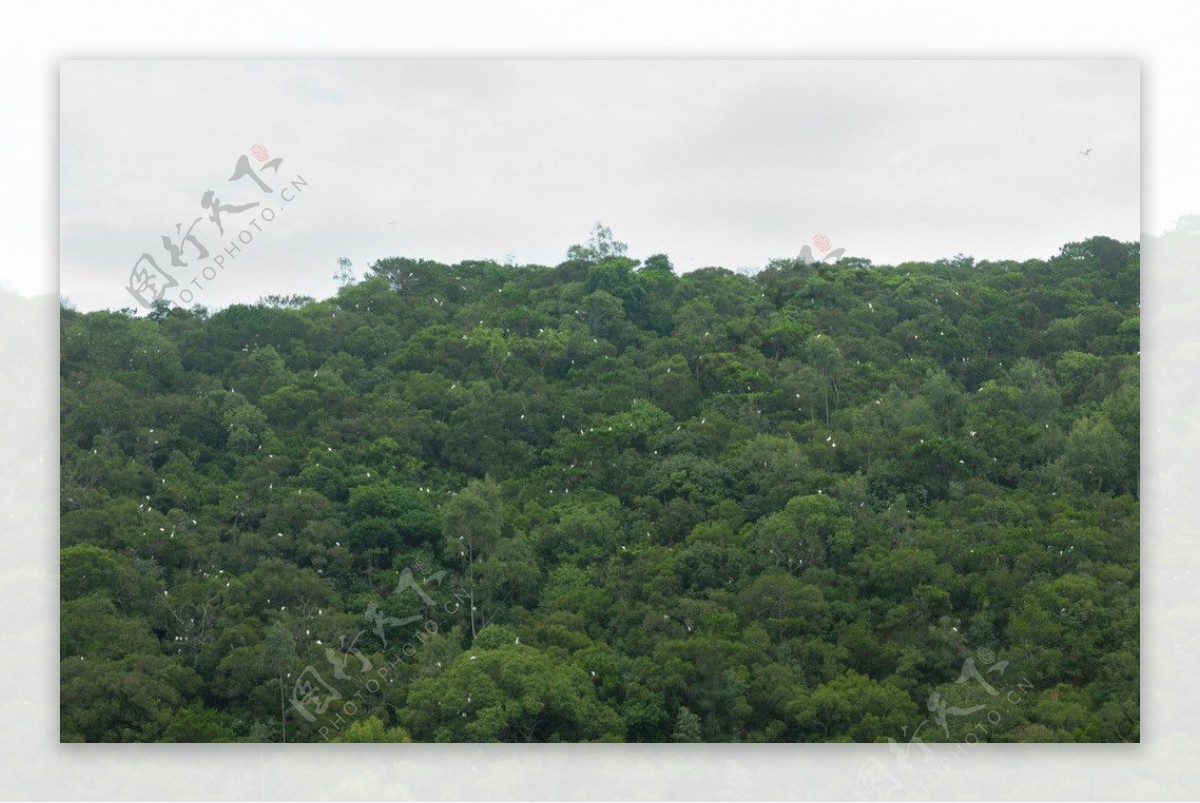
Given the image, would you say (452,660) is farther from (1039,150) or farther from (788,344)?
(1039,150)

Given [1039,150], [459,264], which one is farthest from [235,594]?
[1039,150]

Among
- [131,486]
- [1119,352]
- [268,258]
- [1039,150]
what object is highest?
[1039,150]

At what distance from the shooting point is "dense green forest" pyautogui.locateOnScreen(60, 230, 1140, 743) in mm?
8578

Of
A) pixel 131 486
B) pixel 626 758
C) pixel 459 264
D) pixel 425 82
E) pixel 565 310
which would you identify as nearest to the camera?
pixel 626 758

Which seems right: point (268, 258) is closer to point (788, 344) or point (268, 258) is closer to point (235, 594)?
point (235, 594)

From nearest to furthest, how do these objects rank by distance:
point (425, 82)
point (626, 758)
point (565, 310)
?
point (626, 758) → point (425, 82) → point (565, 310)

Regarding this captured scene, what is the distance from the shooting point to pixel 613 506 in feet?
33.9

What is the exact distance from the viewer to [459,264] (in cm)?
1136

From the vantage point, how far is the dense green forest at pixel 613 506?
8.58 m

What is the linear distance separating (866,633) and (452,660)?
2629mm

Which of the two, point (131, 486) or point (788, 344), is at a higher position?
point (788, 344)

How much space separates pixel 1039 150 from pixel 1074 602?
2.92 m

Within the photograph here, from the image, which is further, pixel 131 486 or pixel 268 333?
pixel 268 333

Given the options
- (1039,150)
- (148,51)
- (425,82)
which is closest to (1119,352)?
(1039,150)
